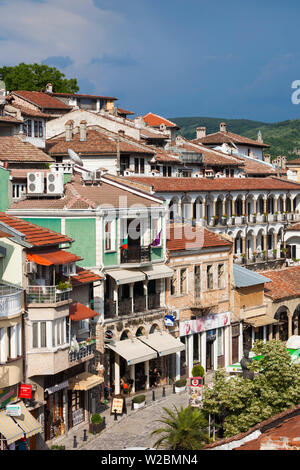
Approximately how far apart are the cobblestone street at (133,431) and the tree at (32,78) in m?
60.7

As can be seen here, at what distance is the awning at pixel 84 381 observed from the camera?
37.4 m

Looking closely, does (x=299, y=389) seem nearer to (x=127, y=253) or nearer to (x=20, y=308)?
(x=20, y=308)

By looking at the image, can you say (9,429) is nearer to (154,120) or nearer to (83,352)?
(83,352)

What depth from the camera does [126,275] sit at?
4388 cm

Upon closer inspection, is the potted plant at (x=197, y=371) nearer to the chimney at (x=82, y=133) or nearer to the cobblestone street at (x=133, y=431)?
the cobblestone street at (x=133, y=431)

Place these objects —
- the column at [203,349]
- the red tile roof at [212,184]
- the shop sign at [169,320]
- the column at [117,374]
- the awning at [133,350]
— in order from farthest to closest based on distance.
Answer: the red tile roof at [212,184] < the column at [203,349] < the shop sign at [169,320] < the column at [117,374] < the awning at [133,350]

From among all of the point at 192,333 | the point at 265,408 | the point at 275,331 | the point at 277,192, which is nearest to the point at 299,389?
the point at 265,408

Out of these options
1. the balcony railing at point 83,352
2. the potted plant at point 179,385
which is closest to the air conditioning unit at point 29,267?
the balcony railing at point 83,352

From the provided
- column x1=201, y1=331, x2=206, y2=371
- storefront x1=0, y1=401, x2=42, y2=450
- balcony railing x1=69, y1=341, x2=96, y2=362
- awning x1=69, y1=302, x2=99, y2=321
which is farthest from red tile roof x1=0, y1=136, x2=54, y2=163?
storefront x1=0, y1=401, x2=42, y2=450

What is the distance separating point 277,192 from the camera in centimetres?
7750

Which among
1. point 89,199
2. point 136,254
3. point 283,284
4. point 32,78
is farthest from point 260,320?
point 32,78

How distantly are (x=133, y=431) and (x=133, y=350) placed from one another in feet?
21.1

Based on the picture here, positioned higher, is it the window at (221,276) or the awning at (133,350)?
the window at (221,276)

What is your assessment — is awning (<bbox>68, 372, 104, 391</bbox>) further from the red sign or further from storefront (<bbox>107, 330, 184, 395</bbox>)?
the red sign
